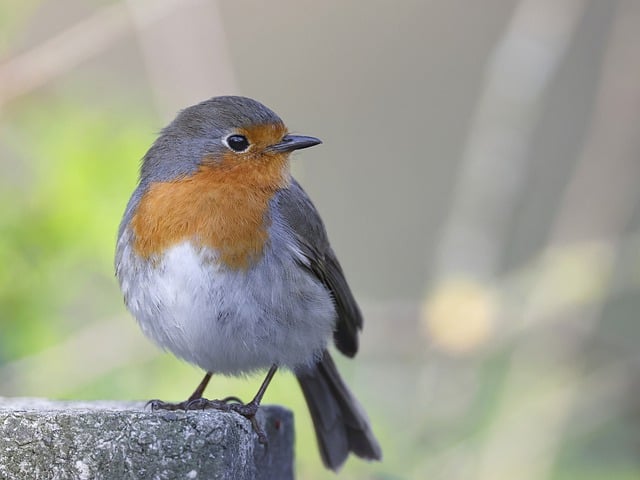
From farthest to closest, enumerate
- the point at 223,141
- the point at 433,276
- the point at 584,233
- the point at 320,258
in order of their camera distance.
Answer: the point at 433,276, the point at 584,233, the point at 320,258, the point at 223,141

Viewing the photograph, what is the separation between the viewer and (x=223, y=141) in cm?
374

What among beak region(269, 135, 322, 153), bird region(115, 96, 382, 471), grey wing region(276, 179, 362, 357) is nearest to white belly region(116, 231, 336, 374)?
bird region(115, 96, 382, 471)

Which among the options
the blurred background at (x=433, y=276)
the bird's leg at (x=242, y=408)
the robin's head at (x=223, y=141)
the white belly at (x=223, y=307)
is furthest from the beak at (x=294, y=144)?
the blurred background at (x=433, y=276)

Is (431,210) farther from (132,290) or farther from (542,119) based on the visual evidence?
(132,290)

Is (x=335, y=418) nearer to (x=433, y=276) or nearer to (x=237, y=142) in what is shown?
(x=237, y=142)

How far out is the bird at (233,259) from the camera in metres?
3.40

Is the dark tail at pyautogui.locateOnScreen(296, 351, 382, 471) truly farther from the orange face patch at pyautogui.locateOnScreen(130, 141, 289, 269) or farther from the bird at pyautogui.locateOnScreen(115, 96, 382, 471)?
the orange face patch at pyautogui.locateOnScreen(130, 141, 289, 269)

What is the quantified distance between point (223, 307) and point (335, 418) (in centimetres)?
87

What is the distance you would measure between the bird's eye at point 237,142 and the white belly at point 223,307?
41cm

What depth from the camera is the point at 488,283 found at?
16.7ft

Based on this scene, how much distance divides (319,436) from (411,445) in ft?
2.74

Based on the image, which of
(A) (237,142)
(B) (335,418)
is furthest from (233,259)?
(B) (335,418)

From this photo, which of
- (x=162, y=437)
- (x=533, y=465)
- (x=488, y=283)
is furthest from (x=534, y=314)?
(x=162, y=437)

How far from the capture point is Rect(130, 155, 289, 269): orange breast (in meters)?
3.42
